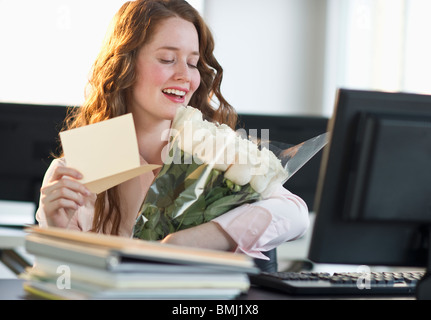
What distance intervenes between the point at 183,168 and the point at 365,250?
0.37 m

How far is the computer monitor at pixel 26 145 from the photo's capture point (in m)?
2.76

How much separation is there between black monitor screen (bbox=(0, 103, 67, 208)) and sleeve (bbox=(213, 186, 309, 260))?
5.28 ft

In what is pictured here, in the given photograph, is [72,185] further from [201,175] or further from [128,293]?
[128,293]

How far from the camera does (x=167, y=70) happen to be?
67.2 inches

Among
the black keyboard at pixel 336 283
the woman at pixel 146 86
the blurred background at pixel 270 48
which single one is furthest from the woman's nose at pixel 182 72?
the blurred background at pixel 270 48

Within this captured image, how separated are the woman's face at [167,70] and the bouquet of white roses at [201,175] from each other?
1.64 ft

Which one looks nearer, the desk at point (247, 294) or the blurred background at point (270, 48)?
the desk at point (247, 294)

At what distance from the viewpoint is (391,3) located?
14.4 ft

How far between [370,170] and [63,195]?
596 millimetres

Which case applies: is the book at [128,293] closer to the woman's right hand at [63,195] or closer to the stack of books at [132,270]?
the stack of books at [132,270]

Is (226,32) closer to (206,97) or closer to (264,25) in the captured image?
(264,25)

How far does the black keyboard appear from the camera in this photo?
3.44 ft

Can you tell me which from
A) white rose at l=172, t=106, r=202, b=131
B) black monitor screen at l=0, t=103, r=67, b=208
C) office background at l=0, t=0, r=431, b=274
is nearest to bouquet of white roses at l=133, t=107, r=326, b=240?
white rose at l=172, t=106, r=202, b=131
